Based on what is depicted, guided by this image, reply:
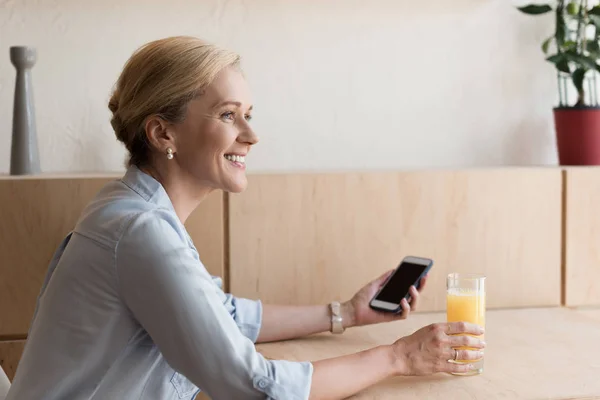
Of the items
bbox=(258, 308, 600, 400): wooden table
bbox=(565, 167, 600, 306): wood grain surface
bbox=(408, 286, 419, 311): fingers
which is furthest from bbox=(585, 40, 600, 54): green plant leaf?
bbox=(408, 286, 419, 311): fingers

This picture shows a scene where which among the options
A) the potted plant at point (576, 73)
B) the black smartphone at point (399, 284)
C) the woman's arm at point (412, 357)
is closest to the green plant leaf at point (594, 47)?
the potted plant at point (576, 73)

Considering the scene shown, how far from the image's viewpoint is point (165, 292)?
3.76ft

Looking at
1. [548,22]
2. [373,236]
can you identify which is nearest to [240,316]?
[373,236]

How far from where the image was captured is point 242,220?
6.28 ft

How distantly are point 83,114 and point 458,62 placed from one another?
101 centimetres

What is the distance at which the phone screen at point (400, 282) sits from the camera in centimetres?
173

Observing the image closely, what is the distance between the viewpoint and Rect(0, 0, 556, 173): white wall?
6.70 ft

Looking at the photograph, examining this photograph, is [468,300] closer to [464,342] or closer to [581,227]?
[464,342]

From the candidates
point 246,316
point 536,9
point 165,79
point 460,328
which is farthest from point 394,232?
point 165,79

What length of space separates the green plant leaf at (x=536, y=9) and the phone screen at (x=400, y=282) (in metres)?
0.84

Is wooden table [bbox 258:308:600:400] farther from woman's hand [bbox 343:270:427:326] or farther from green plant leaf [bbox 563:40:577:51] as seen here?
green plant leaf [bbox 563:40:577:51]

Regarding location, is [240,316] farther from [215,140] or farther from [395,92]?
[395,92]

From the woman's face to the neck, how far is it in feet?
0.05

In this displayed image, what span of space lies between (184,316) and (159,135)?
0.36 meters
